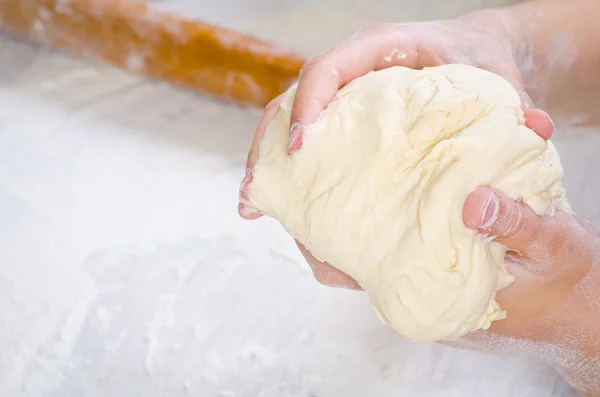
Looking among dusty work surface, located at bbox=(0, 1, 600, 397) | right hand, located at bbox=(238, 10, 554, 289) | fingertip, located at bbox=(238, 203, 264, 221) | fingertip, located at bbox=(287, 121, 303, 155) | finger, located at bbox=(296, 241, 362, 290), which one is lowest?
dusty work surface, located at bbox=(0, 1, 600, 397)

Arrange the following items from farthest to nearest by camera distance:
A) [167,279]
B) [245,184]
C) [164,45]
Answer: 1. [164,45]
2. [167,279]
3. [245,184]

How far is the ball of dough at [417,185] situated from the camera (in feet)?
1.99

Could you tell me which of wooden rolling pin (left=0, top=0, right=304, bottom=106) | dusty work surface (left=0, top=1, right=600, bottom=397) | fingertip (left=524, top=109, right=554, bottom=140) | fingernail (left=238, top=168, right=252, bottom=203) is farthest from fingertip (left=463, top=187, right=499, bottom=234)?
wooden rolling pin (left=0, top=0, right=304, bottom=106)

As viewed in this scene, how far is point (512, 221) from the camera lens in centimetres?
59

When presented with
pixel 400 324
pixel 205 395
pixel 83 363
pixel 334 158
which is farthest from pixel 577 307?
pixel 83 363

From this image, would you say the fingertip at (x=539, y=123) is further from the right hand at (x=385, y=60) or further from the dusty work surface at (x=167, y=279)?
the dusty work surface at (x=167, y=279)

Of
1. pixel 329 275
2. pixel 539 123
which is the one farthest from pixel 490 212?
pixel 329 275

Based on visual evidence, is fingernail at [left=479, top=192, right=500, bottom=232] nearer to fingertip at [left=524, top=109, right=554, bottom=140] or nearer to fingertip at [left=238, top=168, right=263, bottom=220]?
fingertip at [left=524, top=109, right=554, bottom=140]

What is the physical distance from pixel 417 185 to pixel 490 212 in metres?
0.09

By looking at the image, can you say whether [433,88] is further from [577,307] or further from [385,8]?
[385,8]

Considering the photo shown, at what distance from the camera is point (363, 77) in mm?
731

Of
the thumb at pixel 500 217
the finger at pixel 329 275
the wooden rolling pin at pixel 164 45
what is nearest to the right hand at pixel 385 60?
the finger at pixel 329 275

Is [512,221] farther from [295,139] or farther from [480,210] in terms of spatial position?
[295,139]

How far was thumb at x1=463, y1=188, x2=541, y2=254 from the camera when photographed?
1.87 feet
